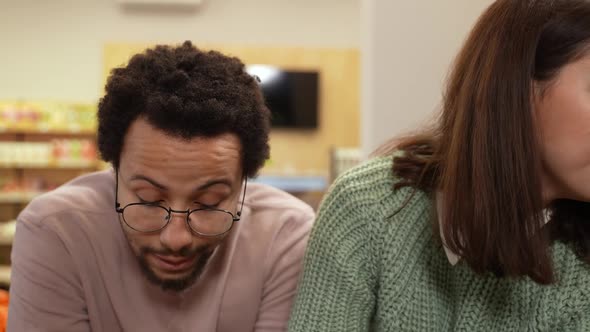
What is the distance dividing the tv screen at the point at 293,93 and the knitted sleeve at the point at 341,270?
546cm

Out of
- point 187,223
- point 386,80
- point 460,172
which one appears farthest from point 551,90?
point 386,80

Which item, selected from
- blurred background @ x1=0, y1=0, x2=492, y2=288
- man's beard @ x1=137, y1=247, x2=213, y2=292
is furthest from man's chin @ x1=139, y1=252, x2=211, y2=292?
blurred background @ x1=0, y1=0, x2=492, y2=288

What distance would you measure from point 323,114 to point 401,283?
568 cm

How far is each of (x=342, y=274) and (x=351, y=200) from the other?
15cm

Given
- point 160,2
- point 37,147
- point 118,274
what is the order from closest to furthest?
point 118,274, point 37,147, point 160,2

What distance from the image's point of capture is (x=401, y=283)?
1.23 m

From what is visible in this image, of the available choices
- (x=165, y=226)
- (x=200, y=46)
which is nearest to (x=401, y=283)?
(x=165, y=226)

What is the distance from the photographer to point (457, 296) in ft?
4.05

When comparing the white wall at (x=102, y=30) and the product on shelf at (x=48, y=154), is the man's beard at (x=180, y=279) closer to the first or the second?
the product on shelf at (x=48, y=154)

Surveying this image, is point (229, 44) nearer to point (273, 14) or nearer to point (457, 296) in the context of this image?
point (273, 14)

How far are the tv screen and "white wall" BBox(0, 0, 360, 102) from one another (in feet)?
1.31

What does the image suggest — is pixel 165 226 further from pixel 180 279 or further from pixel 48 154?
pixel 48 154

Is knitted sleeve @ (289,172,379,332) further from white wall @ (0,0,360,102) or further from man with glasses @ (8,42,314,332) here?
white wall @ (0,0,360,102)

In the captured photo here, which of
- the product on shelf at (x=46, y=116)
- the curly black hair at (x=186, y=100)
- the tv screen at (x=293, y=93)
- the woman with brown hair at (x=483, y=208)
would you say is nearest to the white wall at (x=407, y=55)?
the woman with brown hair at (x=483, y=208)
